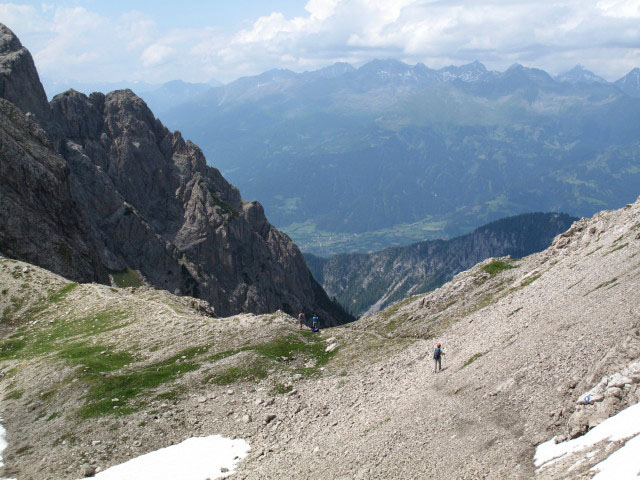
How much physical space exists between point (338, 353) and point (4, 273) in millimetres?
59625

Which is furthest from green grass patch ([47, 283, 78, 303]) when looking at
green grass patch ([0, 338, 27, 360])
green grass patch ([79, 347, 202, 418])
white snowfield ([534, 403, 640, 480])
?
white snowfield ([534, 403, 640, 480])

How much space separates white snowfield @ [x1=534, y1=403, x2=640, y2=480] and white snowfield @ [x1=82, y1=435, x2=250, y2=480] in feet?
63.4

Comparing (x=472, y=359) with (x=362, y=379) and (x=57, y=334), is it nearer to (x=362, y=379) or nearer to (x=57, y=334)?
(x=362, y=379)

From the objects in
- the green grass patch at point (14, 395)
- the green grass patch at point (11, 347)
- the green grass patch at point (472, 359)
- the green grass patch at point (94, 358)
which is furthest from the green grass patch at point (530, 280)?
the green grass patch at point (11, 347)

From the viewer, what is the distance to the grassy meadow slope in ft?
88.3

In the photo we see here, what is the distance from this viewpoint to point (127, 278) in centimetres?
16062

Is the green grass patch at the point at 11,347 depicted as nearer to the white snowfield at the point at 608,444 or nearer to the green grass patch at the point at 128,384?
the green grass patch at the point at 128,384

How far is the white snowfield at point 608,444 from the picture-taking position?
1853 centimetres

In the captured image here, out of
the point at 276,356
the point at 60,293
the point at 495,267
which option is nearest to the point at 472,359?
the point at 276,356

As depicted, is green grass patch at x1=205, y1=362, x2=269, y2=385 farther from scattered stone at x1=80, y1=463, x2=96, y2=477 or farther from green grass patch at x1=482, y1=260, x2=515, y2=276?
green grass patch at x1=482, y1=260, x2=515, y2=276

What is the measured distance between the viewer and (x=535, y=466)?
2258 cm

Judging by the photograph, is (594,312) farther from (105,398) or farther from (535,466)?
(105,398)

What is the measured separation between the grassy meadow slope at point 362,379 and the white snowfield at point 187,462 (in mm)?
1072

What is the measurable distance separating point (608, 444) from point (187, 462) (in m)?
25.6
